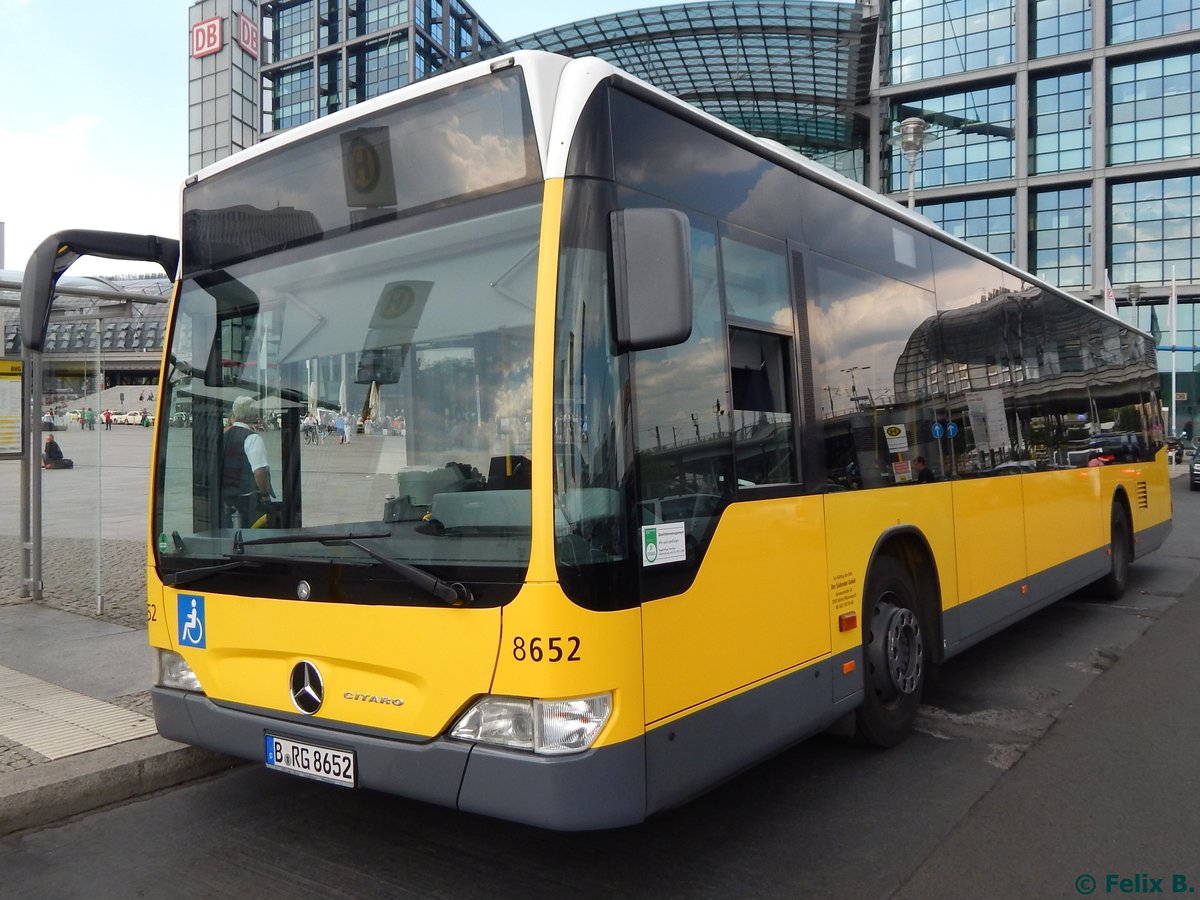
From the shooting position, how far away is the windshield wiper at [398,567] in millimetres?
3111

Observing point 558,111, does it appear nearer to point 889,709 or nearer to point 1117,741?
point 889,709

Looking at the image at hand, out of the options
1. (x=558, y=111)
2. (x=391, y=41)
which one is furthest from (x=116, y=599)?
(x=391, y=41)

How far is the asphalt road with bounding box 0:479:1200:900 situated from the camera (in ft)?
11.6

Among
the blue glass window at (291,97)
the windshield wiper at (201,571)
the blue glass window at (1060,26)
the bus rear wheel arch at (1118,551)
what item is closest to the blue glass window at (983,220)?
the blue glass window at (1060,26)

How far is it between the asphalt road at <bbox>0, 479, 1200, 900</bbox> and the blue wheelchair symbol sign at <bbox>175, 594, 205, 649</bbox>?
2.82ft

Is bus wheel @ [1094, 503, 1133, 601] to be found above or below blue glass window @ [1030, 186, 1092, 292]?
below

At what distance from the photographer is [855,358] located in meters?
4.88

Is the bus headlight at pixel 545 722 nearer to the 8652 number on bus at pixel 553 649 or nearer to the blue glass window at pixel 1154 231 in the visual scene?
the 8652 number on bus at pixel 553 649

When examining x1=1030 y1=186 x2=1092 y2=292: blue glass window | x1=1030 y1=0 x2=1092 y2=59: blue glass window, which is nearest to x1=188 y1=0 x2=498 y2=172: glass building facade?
x1=1030 y1=0 x2=1092 y2=59: blue glass window

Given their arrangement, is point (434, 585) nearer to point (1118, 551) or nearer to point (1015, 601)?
point (1015, 601)

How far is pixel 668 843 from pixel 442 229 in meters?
2.57

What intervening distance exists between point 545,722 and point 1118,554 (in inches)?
331

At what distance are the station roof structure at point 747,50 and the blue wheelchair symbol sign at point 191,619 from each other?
30.7m

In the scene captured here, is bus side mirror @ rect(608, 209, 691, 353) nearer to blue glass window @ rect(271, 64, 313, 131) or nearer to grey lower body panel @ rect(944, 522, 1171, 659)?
grey lower body panel @ rect(944, 522, 1171, 659)
